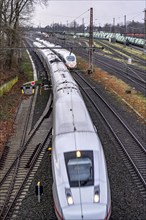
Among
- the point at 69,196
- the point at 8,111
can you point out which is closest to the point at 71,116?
the point at 69,196

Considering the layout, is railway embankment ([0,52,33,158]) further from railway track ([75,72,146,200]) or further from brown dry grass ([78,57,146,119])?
brown dry grass ([78,57,146,119])

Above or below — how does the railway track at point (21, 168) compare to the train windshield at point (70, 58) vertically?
below

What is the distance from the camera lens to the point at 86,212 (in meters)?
8.70

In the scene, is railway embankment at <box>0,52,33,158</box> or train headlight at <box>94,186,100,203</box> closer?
train headlight at <box>94,186,100,203</box>

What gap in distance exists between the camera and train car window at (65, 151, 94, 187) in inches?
382

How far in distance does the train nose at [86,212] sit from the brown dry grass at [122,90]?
14.7 metres

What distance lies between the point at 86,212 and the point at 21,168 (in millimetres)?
6422

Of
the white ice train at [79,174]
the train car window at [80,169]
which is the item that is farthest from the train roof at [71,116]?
the train car window at [80,169]

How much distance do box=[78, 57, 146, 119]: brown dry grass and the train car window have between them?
13257 millimetres

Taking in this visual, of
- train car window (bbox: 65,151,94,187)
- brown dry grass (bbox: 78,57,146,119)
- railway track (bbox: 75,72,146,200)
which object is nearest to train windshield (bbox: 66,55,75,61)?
brown dry grass (bbox: 78,57,146,119)

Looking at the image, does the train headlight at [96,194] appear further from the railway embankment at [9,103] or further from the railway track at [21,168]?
the railway embankment at [9,103]

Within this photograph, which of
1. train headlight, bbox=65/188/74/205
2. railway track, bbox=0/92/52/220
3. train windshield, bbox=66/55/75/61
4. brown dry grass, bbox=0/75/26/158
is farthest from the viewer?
train windshield, bbox=66/55/75/61

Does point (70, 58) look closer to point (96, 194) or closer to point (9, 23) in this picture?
point (9, 23)

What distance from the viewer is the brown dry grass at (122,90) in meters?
25.8
